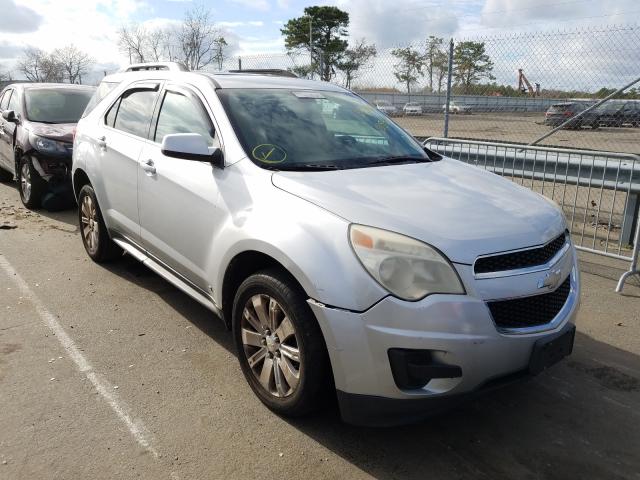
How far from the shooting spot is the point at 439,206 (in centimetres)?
279

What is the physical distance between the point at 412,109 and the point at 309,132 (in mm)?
11185

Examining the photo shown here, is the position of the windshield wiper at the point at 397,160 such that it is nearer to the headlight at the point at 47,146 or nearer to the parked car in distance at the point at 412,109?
the headlight at the point at 47,146

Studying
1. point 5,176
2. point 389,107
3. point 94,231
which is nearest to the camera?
point 94,231

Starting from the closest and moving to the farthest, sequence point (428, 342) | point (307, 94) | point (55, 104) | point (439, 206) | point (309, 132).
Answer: point (428, 342) → point (439, 206) → point (309, 132) → point (307, 94) → point (55, 104)

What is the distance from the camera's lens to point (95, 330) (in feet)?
13.2

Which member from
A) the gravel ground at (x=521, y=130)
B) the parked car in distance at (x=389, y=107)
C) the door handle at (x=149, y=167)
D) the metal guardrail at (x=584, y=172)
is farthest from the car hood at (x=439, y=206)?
the parked car in distance at (x=389, y=107)

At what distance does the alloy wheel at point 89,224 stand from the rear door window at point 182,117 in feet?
4.84

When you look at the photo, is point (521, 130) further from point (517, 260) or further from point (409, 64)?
point (517, 260)

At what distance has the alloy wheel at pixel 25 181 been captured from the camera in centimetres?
764

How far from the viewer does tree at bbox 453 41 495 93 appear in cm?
817

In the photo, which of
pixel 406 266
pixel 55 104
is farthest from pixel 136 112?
pixel 55 104

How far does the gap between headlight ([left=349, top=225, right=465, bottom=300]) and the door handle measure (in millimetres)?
1970

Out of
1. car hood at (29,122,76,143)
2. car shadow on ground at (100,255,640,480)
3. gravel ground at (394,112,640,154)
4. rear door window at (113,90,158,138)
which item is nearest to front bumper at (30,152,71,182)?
car hood at (29,122,76,143)

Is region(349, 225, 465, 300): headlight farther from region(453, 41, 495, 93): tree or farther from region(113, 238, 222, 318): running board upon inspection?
region(453, 41, 495, 93): tree
